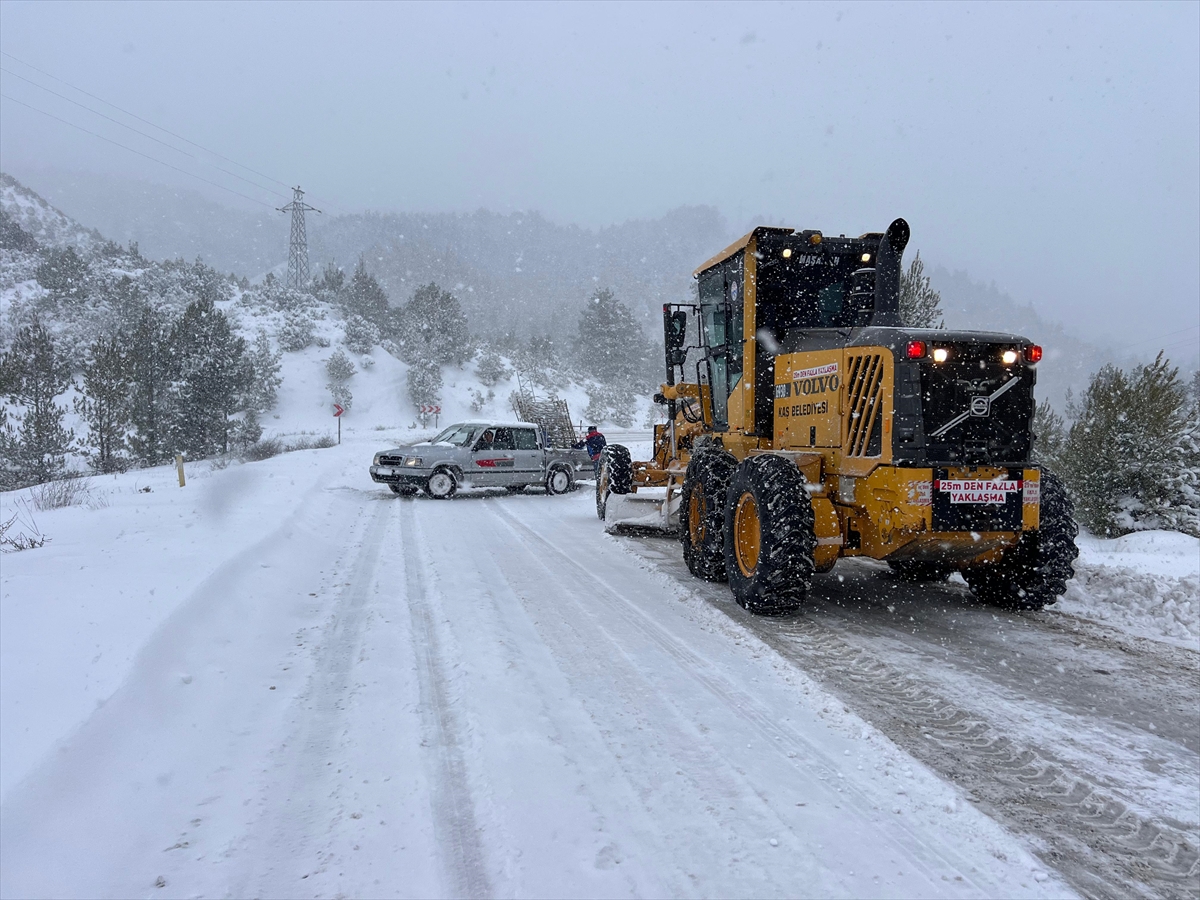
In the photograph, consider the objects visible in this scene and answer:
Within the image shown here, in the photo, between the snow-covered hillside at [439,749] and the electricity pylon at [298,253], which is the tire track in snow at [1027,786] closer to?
the snow-covered hillside at [439,749]

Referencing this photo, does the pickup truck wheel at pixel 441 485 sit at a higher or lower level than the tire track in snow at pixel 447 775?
higher

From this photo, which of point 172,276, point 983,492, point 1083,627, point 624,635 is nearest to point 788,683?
point 624,635

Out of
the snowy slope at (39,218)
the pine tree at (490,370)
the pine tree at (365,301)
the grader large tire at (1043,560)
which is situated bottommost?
the grader large tire at (1043,560)

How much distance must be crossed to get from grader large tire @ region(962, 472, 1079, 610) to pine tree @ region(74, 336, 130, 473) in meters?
24.7

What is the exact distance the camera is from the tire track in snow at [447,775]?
2.52 meters

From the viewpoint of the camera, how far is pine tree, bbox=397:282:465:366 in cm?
4909

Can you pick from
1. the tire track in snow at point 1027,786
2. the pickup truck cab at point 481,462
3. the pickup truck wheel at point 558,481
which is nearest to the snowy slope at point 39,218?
the pickup truck cab at point 481,462

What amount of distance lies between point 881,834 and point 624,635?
2.76 metres

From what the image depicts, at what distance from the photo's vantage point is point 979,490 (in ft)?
17.4

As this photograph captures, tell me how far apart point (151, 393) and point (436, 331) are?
26.2 metres

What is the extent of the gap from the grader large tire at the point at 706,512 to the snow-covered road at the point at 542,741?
0.89 meters

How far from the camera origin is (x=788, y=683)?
440cm

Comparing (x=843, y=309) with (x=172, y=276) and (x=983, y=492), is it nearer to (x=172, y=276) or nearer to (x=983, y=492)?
(x=983, y=492)

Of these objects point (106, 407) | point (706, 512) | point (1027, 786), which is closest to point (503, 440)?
point (706, 512)
